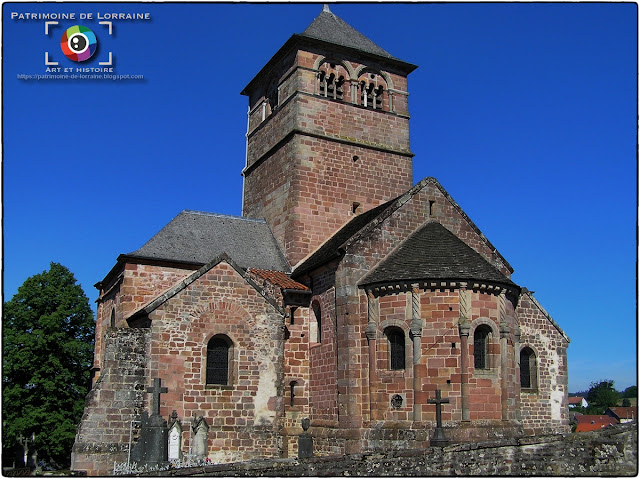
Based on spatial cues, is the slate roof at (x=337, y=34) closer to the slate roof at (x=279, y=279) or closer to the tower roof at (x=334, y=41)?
the tower roof at (x=334, y=41)

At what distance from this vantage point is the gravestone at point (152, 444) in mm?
17125

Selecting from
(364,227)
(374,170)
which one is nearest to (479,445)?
(364,227)

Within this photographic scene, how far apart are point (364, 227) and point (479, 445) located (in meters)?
8.55

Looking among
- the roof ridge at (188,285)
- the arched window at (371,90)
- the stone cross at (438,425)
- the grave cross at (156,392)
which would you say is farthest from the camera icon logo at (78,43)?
the arched window at (371,90)

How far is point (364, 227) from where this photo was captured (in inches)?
866

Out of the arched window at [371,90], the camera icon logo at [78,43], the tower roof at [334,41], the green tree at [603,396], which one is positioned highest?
the tower roof at [334,41]

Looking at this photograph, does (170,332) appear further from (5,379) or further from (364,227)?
(5,379)

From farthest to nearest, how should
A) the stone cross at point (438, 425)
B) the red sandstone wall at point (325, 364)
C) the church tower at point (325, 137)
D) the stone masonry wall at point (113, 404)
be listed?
the church tower at point (325, 137), the red sandstone wall at point (325, 364), the stone masonry wall at point (113, 404), the stone cross at point (438, 425)

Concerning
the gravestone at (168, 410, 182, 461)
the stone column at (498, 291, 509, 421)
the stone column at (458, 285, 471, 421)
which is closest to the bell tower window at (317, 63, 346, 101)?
the stone column at (458, 285, 471, 421)

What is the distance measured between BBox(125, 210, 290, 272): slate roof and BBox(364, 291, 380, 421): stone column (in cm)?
531

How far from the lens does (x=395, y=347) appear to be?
20.5 m

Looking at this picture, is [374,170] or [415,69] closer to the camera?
[374,170]

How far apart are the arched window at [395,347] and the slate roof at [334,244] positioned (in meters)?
2.98

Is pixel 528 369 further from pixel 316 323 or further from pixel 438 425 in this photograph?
pixel 316 323
